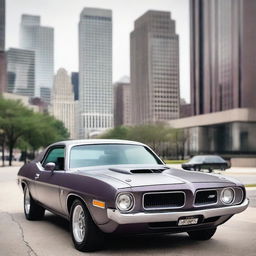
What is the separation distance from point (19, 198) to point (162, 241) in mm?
7771

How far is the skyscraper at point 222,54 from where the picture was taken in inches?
3142

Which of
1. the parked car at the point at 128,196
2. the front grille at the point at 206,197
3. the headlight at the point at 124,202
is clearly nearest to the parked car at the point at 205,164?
the parked car at the point at 128,196

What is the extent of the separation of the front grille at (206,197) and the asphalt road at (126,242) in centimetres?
65

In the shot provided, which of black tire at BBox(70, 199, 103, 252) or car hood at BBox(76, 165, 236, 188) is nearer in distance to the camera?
car hood at BBox(76, 165, 236, 188)

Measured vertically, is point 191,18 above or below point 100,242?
above

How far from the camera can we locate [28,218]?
8.99m

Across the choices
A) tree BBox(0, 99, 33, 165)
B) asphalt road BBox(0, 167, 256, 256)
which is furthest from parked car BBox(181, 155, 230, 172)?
tree BBox(0, 99, 33, 165)

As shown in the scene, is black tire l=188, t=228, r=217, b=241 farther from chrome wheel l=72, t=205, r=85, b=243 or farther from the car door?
the car door

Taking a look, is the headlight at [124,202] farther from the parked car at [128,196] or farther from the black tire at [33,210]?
the black tire at [33,210]

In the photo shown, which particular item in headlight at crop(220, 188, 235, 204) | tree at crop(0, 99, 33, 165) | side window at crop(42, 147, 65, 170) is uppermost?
tree at crop(0, 99, 33, 165)

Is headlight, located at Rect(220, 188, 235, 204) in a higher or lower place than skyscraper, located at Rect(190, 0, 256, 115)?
lower

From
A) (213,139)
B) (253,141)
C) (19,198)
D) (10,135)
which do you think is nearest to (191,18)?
(213,139)

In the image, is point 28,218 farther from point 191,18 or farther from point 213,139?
point 191,18

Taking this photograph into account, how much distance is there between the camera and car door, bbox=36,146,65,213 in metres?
7.11
